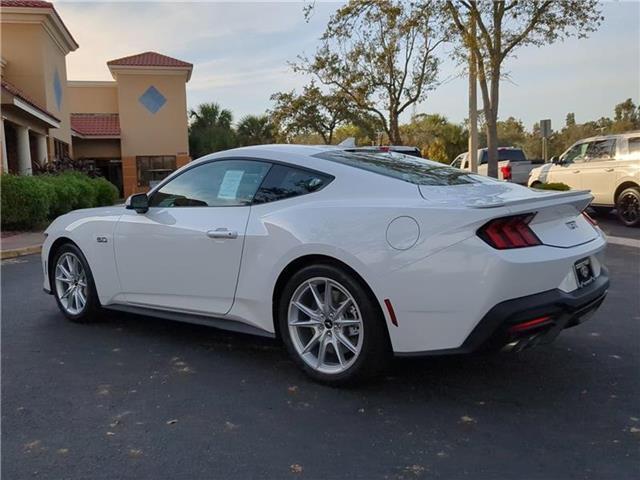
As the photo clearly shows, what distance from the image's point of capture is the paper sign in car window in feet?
13.5

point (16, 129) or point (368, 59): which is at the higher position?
point (368, 59)

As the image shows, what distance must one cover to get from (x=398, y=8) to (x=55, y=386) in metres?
14.8

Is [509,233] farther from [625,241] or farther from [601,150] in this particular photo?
[601,150]

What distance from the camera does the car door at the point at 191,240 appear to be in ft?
13.0

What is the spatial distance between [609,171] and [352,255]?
10.0 meters

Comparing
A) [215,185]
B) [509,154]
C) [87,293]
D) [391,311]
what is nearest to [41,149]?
[509,154]

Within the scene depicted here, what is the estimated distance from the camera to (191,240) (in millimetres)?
4117

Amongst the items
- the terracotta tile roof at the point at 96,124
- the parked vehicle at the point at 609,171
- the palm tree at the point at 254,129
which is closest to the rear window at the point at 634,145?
the parked vehicle at the point at 609,171

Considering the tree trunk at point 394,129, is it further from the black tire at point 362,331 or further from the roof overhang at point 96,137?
the black tire at point 362,331

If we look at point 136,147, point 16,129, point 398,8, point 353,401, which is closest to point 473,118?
point 398,8

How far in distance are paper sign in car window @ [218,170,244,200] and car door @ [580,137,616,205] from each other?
368 inches

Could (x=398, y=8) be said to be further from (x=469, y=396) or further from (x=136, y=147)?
(x=136, y=147)

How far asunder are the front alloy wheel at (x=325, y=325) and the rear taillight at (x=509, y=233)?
0.86 metres

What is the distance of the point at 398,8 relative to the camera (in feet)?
52.5
